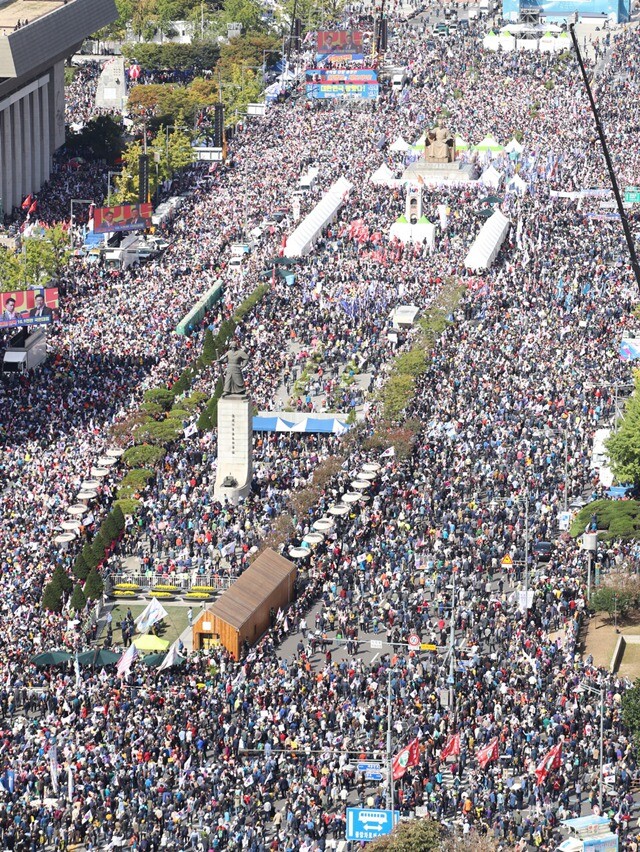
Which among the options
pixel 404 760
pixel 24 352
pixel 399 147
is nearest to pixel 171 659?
pixel 404 760

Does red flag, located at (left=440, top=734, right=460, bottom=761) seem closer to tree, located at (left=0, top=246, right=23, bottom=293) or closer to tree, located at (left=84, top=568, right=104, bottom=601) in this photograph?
tree, located at (left=84, top=568, right=104, bottom=601)

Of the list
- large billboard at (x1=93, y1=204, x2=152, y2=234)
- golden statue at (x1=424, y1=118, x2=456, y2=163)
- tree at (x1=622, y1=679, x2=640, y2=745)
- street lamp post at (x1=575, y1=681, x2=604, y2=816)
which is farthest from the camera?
golden statue at (x1=424, y1=118, x2=456, y2=163)

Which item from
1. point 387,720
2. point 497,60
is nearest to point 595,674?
point 387,720

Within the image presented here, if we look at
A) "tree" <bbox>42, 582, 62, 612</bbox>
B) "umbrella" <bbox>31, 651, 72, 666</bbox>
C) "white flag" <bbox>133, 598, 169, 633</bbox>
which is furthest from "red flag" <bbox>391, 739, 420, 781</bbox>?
"tree" <bbox>42, 582, 62, 612</bbox>

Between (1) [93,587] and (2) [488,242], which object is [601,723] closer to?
(1) [93,587]

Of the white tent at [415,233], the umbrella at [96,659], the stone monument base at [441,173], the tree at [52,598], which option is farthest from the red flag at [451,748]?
the stone monument base at [441,173]
